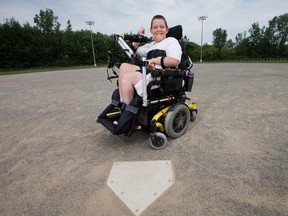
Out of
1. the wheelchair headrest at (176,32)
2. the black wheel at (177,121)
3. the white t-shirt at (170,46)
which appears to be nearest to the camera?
the white t-shirt at (170,46)

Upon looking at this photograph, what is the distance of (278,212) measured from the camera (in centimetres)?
129

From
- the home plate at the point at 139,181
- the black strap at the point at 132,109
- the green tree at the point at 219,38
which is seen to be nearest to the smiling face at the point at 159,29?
the black strap at the point at 132,109

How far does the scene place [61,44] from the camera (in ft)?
122

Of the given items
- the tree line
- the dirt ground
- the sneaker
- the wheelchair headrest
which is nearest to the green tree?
the tree line

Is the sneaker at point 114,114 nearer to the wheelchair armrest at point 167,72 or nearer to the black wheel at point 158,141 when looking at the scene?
the black wheel at point 158,141

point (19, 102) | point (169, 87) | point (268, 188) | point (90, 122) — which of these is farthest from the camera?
point (19, 102)

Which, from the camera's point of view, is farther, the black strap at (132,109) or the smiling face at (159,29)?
the smiling face at (159,29)

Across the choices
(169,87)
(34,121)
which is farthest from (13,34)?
(169,87)

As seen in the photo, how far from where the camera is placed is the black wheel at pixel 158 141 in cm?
214

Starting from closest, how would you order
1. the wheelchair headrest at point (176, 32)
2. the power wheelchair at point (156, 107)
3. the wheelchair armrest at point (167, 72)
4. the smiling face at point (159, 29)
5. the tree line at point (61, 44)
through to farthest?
the wheelchair armrest at point (167, 72), the power wheelchair at point (156, 107), the smiling face at point (159, 29), the wheelchair headrest at point (176, 32), the tree line at point (61, 44)

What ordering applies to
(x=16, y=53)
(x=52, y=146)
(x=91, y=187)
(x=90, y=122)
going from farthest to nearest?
(x=16, y=53)
(x=90, y=122)
(x=52, y=146)
(x=91, y=187)

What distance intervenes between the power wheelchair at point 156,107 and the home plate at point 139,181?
1.18 feet

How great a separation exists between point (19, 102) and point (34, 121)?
2133mm

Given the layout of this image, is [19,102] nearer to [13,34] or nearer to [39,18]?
[13,34]
